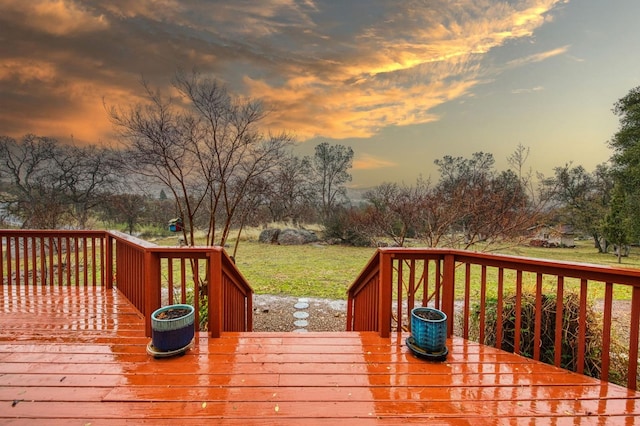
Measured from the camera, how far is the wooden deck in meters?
1.55

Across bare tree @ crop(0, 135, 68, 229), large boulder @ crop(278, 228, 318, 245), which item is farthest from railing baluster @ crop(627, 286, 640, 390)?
large boulder @ crop(278, 228, 318, 245)

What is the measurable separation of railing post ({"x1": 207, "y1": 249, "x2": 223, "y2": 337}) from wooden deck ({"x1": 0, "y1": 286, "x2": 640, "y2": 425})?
0.13 metres

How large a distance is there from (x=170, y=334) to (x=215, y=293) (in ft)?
1.54

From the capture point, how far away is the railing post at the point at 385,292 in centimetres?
253

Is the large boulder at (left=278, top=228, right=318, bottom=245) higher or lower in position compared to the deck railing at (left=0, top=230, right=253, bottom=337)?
lower

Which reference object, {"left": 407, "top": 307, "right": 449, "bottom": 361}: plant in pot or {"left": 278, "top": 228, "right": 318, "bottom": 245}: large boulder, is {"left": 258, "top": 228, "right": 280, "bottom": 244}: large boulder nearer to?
{"left": 278, "top": 228, "right": 318, "bottom": 245}: large boulder

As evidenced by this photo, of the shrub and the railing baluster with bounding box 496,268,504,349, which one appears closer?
the railing baluster with bounding box 496,268,504,349

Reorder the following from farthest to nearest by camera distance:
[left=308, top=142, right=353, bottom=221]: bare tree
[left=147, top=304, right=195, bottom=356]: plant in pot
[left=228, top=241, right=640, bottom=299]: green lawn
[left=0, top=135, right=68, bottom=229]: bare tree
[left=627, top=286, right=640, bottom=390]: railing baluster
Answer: [left=308, top=142, right=353, bottom=221]: bare tree
[left=0, top=135, right=68, bottom=229]: bare tree
[left=228, top=241, right=640, bottom=299]: green lawn
[left=147, top=304, right=195, bottom=356]: plant in pot
[left=627, top=286, right=640, bottom=390]: railing baluster

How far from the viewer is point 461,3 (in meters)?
5.70

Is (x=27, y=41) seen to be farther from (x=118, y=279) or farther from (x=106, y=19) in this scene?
(x=118, y=279)

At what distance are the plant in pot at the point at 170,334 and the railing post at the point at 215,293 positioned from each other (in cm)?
24

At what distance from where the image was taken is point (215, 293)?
8.14ft

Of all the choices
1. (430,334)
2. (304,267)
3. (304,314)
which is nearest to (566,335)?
(430,334)

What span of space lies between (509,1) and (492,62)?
2240 mm
